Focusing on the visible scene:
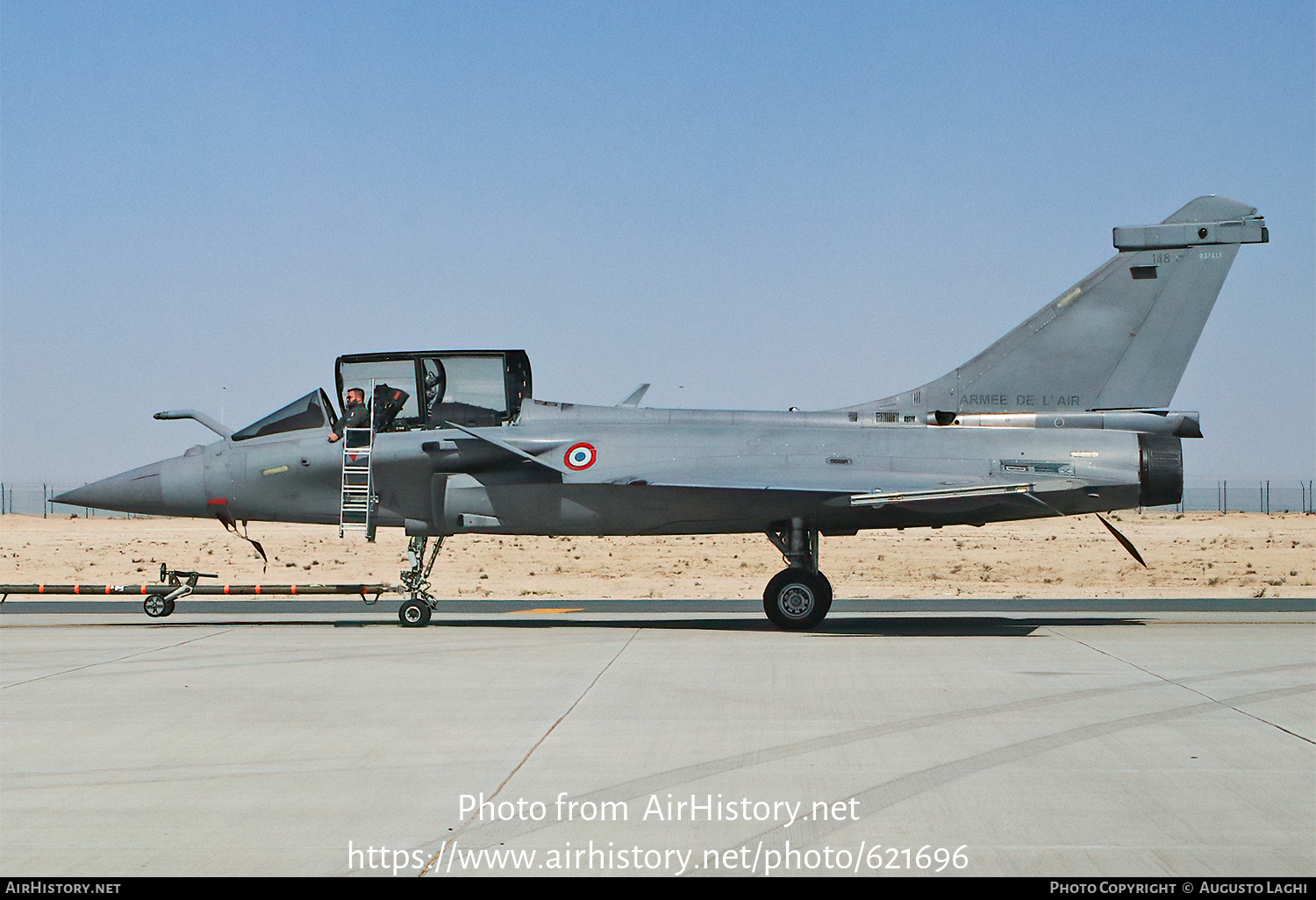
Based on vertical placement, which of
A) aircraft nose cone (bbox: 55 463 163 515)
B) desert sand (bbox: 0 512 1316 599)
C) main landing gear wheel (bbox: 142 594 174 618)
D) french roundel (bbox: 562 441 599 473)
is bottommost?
desert sand (bbox: 0 512 1316 599)

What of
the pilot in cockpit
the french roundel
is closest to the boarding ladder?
the pilot in cockpit

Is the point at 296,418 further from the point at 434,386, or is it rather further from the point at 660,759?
the point at 660,759

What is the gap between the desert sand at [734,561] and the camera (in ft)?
92.1

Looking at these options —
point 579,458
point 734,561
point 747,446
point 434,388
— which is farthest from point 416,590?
point 734,561

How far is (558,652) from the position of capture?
12.3m

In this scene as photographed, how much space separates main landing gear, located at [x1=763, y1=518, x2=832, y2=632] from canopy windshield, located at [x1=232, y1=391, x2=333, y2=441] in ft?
20.4

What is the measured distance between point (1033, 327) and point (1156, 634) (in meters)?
4.33

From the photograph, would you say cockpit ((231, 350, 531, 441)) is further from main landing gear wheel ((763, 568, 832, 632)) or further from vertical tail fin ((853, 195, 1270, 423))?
vertical tail fin ((853, 195, 1270, 423))

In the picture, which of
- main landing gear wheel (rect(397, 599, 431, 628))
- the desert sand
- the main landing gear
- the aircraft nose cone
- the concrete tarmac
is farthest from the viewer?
the desert sand

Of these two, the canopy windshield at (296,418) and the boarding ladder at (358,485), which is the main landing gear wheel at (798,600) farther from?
the canopy windshield at (296,418)

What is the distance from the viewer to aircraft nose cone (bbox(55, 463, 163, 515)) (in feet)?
53.2

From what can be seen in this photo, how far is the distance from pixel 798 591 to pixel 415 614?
4958 millimetres

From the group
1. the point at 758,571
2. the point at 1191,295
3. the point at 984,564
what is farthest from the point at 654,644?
the point at 984,564

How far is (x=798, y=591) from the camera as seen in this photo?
15.3 meters
